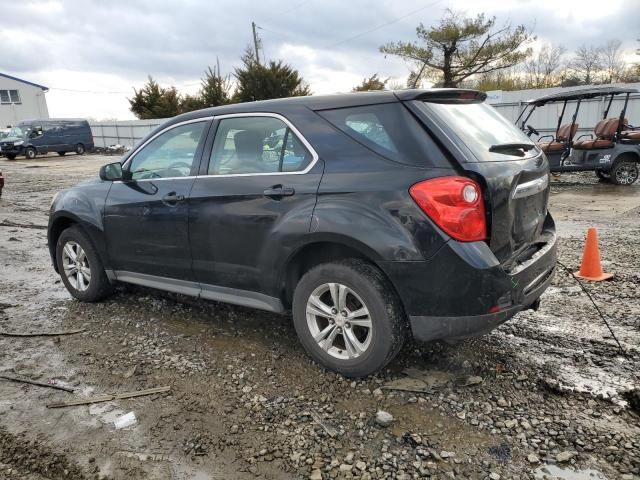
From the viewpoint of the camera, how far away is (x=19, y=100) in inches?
2037

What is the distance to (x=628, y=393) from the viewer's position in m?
2.99

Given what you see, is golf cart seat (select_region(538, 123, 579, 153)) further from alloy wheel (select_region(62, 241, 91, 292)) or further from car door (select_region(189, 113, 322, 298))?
alloy wheel (select_region(62, 241, 91, 292))

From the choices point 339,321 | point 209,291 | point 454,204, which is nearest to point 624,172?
point 454,204

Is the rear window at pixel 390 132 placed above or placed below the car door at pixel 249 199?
above

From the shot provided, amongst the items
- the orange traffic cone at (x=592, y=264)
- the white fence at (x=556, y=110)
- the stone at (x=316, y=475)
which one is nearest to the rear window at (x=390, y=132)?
the stone at (x=316, y=475)

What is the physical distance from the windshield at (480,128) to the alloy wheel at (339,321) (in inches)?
45.1

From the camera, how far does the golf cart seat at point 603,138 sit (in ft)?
38.1

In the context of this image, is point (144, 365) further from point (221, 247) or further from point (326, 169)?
point (326, 169)

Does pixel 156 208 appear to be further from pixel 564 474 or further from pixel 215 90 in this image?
pixel 215 90

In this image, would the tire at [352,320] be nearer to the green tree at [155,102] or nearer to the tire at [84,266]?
the tire at [84,266]

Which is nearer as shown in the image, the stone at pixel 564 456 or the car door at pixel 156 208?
the stone at pixel 564 456

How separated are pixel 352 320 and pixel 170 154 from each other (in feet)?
6.91

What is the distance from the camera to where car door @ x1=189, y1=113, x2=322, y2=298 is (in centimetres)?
327

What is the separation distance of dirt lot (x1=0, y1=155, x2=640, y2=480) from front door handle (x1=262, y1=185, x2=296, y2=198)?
1.16 metres
